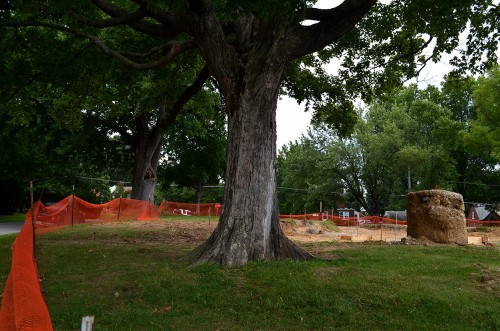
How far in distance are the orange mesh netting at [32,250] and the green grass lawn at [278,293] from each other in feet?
2.44

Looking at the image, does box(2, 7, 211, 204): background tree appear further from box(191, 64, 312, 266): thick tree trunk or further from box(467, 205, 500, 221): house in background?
box(467, 205, 500, 221): house in background

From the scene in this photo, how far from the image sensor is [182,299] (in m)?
6.50

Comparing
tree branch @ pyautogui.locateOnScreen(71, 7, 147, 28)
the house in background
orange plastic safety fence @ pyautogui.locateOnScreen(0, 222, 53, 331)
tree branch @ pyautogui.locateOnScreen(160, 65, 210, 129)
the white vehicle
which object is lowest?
orange plastic safety fence @ pyautogui.locateOnScreen(0, 222, 53, 331)

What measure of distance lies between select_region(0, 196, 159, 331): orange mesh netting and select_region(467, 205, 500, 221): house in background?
3396 cm

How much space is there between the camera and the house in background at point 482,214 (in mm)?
46625

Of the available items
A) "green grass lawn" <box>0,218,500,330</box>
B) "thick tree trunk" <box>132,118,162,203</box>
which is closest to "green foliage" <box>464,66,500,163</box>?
"thick tree trunk" <box>132,118,162,203</box>

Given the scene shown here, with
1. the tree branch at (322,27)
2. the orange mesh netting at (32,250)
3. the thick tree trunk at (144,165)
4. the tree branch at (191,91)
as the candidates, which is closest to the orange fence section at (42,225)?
the orange mesh netting at (32,250)

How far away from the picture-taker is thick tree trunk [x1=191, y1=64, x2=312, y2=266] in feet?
27.9

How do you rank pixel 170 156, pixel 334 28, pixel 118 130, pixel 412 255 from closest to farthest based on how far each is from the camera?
pixel 334 28
pixel 412 255
pixel 118 130
pixel 170 156

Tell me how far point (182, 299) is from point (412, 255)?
5461 millimetres

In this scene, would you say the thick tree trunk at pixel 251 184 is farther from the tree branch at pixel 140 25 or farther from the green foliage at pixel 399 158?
the green foliage at pixel 399 158

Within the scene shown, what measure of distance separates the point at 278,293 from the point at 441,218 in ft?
29.3

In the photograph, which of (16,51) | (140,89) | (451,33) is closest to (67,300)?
(16,51)

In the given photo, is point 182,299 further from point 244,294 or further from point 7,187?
point 7,187
